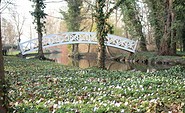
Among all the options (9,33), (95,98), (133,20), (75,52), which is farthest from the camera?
(9,33)

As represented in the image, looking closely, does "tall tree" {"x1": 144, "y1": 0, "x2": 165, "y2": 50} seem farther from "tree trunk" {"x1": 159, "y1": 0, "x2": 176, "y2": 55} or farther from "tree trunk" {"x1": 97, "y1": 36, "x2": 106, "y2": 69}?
"tree trunk" {"x1": 97, "y1": 36, "x2": 106, "y2": 69}

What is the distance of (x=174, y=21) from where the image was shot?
25.8m

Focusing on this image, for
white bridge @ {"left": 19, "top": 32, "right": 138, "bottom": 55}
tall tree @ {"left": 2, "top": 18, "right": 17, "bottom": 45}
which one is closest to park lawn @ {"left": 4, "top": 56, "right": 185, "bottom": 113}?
white bridge @ {"left": 19, "top": 32, "right": 138, "bottom": 55}

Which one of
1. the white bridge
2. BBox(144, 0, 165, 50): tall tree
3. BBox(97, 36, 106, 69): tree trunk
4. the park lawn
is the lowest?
the park lawn

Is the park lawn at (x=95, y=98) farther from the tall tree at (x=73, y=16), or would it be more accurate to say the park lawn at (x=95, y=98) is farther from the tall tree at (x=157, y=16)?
the tall tree at (x=73, y=16)

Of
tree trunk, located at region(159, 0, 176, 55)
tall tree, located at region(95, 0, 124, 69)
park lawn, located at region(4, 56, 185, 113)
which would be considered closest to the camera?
park lawn, located at region(4, 56, 185, 113)

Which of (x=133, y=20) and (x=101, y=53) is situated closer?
(x=101, y=53)

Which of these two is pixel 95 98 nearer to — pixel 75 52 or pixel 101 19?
pixel 101 19

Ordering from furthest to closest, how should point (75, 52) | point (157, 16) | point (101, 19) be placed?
1. point (75, 52)
2. point (157, 16)
3. point (101, 19)

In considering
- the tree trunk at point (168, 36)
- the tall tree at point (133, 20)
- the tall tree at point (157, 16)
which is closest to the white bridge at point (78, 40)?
the tall tree at point (133, 20)

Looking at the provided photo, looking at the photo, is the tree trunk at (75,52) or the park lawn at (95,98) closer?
the park lawn at (95,98)

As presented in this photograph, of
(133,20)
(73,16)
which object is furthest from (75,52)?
(133,20)

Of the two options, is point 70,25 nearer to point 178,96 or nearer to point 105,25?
point 105,25

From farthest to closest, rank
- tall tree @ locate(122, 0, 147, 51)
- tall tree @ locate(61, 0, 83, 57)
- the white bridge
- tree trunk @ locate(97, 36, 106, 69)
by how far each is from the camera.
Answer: tall tree @ locate(61, 0, 83, 57), tall tree @ locate(122, 0, 147, 51), the white bridge, tree trunk @ locate(97, 36, 106, 69)
